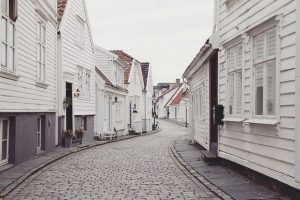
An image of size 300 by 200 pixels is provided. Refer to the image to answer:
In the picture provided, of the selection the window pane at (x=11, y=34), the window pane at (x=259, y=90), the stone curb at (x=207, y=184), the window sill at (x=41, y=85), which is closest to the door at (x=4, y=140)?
the window pane at (x=11, y=34)

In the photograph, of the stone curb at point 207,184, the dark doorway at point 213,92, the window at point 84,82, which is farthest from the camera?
the window at point 84,82

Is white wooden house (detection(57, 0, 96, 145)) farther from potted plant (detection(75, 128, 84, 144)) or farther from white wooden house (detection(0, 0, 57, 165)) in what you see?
white wooden house (detection(0, 0, 57, 165))

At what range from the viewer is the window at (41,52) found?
1478 cm

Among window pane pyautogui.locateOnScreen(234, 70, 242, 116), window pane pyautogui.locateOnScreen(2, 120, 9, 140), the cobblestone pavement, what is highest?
window pane pyautogui.locateOnScreen(234, 70, 242, 116)

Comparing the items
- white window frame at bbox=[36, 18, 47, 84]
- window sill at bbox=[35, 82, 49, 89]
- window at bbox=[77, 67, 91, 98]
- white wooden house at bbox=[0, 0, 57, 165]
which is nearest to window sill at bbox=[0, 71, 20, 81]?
white wooden house at bbox=[0, 0, 57, 165]

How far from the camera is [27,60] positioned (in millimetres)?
12977

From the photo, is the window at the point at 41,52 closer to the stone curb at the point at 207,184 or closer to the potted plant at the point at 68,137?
the potted plant at the point at 68,137

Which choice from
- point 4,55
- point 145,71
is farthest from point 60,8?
point 145,71

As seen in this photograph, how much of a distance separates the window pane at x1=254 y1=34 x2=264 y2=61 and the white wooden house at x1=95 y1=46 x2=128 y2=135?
17.9m

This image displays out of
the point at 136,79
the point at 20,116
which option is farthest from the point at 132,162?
the point at 136,79

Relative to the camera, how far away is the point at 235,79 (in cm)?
1067

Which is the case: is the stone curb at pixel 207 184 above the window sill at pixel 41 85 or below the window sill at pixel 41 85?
below

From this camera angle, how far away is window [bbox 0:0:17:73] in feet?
35.1

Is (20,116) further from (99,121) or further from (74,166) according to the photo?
(99,121)
